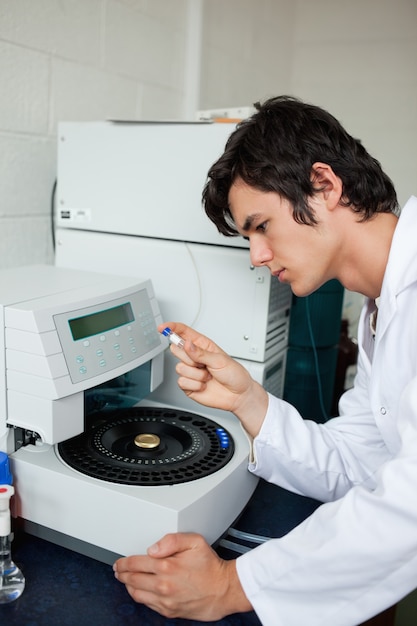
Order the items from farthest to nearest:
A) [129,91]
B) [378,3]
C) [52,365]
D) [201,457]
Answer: [378,3] → [129,91] → [201,457] → [52,365]

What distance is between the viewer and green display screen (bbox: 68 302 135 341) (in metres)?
0.85

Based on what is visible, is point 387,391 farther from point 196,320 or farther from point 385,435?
point 196,320

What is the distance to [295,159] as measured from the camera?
89 centimetres

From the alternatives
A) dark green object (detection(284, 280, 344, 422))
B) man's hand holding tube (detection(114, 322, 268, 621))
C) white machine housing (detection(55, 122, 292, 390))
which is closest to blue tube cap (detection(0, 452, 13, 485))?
man's hand holding tube (detection(114, 322, 268, 621))

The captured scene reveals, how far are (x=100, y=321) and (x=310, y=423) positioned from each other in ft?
1.45

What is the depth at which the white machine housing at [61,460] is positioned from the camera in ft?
2.51

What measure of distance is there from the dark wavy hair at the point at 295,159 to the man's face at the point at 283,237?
0.05 feet

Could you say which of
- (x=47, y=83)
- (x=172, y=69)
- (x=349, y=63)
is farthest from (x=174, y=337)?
(x=349, y=63)

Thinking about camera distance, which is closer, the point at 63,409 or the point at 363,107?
the point at 63,409

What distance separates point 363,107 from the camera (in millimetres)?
2502

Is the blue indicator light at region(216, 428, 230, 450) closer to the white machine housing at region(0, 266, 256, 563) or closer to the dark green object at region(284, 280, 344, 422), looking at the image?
the white machine housing at region(0, 266, 256, 563)

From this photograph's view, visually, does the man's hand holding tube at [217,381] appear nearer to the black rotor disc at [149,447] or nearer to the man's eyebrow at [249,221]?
the black rotor disc at [149,447]

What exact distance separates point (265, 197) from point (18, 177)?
68 cm

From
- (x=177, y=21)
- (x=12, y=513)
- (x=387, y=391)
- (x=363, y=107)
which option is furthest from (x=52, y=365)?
(x=363, y=107)
